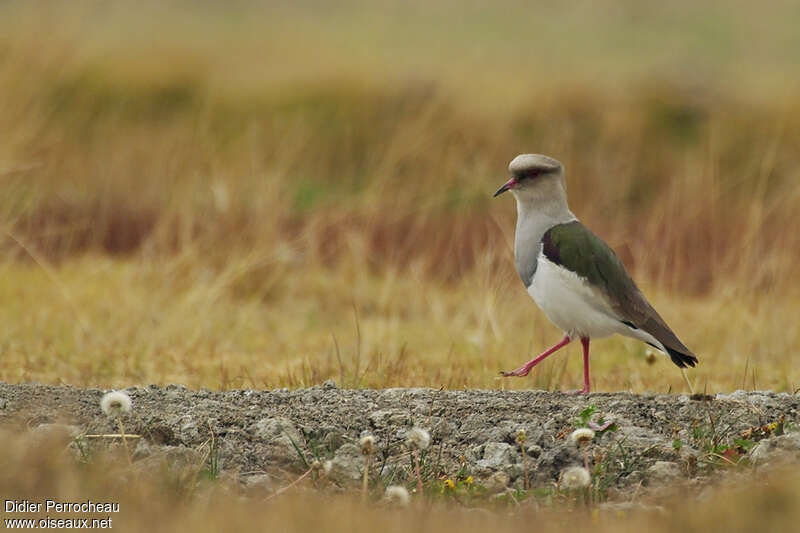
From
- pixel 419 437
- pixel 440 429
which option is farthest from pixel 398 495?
pixel 440 429

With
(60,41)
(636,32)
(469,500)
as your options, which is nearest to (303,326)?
(60,41)

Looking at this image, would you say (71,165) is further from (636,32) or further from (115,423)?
(636,32)

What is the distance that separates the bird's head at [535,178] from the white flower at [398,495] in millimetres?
1675

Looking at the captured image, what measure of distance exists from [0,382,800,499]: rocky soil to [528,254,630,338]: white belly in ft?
0.84

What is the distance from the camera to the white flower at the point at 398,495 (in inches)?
134

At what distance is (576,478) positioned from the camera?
3584mm

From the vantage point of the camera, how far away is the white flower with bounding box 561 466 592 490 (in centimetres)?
358

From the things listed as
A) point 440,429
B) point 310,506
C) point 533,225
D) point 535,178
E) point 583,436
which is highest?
point 535,178

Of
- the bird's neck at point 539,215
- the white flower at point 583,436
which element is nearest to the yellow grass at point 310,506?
the white flower at point 583,436

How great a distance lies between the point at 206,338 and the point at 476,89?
6959 millimetres

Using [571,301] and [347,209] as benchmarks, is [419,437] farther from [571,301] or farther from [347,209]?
[347,209]

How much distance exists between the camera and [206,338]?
281 inches

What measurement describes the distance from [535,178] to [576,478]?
1.60 m

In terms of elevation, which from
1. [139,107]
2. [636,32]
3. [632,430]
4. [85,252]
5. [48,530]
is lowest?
[48,530]
